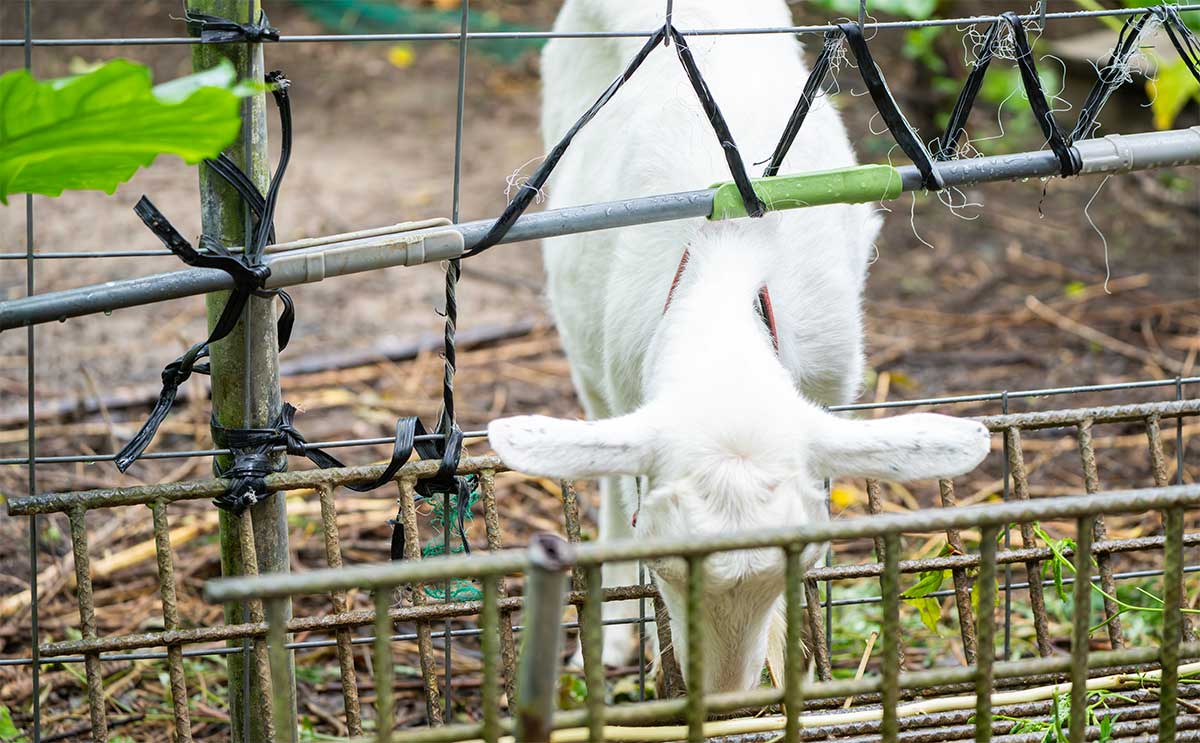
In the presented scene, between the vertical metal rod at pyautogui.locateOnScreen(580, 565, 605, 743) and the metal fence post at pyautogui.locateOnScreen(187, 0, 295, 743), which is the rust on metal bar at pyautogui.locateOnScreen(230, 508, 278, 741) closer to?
the metal fence post at pyautogui.locateOnScreen(187, 0, 295, 743)

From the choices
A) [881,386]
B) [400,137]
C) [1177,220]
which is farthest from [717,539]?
[400,137]

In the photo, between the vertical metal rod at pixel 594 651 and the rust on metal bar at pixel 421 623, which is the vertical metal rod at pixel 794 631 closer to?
the vertical metal rod at pixel 594 651

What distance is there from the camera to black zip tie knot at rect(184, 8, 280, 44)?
1.86m

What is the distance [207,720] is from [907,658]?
64.4 inches

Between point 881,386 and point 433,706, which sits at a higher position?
point 881,386

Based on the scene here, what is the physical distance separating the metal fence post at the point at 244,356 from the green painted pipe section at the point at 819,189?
750 millimetres

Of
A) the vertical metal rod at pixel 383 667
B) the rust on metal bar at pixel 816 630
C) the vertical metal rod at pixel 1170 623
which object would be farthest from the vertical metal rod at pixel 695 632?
the rust on metal bar at pixel 816 630

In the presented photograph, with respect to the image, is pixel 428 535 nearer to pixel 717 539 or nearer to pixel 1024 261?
pixel 717 539

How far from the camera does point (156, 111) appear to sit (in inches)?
54.7

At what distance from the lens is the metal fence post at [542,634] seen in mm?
1184

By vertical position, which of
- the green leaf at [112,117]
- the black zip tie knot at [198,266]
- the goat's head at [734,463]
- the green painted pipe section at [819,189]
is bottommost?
the goat's head at [734,463]

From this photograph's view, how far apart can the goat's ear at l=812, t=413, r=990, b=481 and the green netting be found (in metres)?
6.49

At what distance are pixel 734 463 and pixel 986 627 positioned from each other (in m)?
0.49

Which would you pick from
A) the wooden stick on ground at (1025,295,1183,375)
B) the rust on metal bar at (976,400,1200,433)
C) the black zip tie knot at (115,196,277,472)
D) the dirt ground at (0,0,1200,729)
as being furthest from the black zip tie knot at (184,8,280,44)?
the wooden stick on ground at (1025,295,1183,375)
